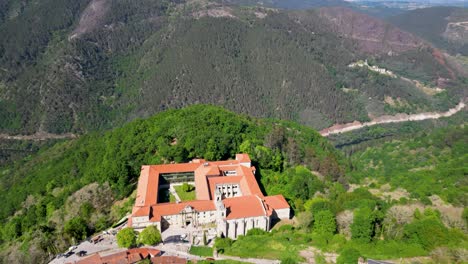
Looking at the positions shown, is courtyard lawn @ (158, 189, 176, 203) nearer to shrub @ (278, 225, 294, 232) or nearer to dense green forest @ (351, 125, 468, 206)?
shrub @ (278, 225, 294, 232)

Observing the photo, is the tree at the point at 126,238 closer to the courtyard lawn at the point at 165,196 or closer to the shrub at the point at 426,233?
the courtyard lawn at the point at 165,196

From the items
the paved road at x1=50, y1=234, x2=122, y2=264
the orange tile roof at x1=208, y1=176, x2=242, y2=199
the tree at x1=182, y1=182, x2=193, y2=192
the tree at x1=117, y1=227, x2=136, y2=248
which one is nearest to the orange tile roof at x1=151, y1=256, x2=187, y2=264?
the tree at x1=117, y1=227, x2=136, y2=248

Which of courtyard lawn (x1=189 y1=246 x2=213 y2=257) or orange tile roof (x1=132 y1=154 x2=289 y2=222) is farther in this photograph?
orange tile roof (x1=132 y1=154 x2=289 y2=222)

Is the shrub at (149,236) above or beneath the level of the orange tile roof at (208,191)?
beneath

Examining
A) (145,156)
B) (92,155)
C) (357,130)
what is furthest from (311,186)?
(357,130)

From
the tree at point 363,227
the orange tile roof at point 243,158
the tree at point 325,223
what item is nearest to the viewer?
the tree at point 363,227

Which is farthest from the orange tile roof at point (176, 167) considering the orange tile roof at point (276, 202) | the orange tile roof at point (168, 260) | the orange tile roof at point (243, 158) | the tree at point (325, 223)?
the tree at point (325, 223)
